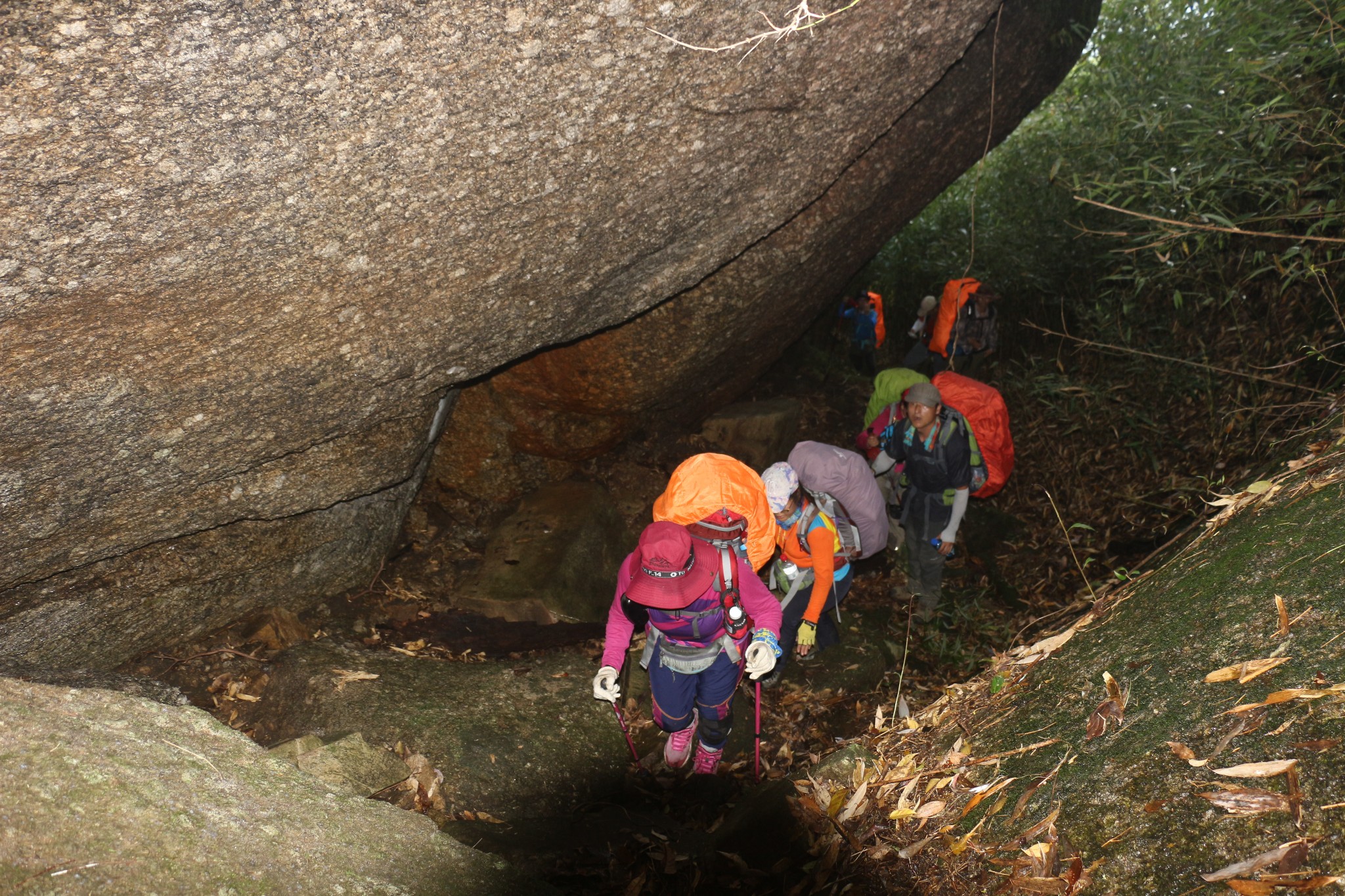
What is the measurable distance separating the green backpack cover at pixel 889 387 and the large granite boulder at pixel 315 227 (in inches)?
69.5

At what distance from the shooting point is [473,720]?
4.78 metres

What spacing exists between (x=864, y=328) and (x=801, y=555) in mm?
5865

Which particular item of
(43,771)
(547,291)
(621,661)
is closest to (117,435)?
(43,771)

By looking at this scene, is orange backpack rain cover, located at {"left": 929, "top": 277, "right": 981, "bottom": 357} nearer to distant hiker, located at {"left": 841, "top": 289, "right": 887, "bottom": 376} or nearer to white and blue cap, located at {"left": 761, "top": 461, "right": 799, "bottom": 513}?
distant hiker, located at {"left": 841, "top": 289, "right": 887, "bottom": 376}

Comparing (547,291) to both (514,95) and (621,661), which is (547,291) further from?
(621,661)

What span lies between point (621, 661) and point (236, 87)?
10.7 feet

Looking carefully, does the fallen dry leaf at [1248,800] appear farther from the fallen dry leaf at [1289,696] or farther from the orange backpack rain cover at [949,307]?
the orange backpack rain cover at [949,307]

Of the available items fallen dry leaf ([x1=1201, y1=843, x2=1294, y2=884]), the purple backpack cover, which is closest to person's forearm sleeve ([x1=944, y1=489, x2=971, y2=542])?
the purple backpack cover

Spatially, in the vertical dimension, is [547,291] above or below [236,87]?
below

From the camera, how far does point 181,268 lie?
3.38 m

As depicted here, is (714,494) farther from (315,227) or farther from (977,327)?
(977,327)

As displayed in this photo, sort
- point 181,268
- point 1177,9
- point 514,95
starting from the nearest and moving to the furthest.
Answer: point 181,268, point 514,95, point 1177,9

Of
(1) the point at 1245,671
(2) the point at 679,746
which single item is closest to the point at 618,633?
(2) the point at 679,746

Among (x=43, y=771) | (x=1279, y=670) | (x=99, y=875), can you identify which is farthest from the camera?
(x=1279, y=670)
